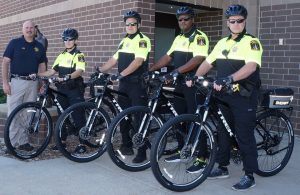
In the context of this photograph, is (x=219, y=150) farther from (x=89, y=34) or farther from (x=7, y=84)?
(x=89, y=34)

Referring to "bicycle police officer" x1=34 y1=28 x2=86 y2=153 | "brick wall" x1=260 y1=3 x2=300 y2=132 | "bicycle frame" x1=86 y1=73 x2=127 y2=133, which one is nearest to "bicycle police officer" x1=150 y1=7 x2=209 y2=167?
"bicycle frame" x1=86 y1=73 x2=127 y2=133

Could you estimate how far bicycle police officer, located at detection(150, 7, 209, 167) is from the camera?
523 centimetres

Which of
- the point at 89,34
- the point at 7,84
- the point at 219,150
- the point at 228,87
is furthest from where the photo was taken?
the point at 89,34

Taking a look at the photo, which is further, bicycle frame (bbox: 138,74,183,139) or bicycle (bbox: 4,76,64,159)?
bicycle (bbox: 4,76,64,159)

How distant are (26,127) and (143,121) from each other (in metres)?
1.78

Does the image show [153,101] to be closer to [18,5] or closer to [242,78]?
[242,78]


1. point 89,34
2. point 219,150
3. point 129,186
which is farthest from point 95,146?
point 89,34

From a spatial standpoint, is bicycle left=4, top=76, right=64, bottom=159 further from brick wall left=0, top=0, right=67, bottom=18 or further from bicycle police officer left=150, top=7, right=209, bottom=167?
brick wall left=0, top=0, right=67, bottom=18

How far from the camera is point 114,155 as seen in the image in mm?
5074

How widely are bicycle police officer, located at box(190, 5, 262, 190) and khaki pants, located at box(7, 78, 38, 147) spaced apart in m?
2.87

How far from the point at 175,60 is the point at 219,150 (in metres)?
1.34

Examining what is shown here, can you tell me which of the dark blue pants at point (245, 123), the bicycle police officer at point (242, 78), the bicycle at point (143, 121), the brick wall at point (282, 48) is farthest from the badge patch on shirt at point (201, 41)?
the brick wall at point (282, 48)

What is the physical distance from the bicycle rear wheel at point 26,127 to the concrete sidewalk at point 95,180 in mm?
221

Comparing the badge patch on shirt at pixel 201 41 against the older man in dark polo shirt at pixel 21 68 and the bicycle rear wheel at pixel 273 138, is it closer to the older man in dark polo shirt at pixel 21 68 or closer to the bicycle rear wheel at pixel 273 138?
the bicycle rear wheel at pixel 273 138
